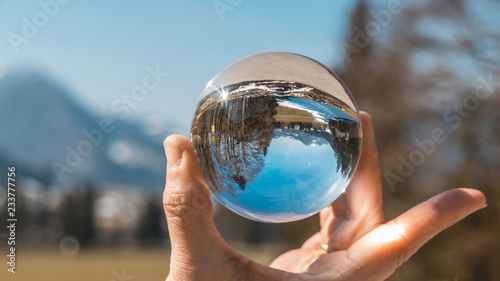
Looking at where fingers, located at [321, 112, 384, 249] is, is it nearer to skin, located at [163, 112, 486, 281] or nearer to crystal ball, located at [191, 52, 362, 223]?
skin, located at [163, 112, 486, 281]

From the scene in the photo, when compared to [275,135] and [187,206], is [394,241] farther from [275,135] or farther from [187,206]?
[187,206]

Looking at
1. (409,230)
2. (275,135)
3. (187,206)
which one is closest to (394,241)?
(409,230)

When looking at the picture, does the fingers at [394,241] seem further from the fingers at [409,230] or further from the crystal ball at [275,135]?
the crystal ball at [275,135]

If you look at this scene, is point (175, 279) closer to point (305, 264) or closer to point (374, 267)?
point (305, 264)

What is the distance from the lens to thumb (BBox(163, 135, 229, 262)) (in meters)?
2.17

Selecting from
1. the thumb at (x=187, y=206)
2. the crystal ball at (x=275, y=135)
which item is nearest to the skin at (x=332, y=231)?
the thumb at (x=187, y=206)

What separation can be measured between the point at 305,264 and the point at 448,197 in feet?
3.35

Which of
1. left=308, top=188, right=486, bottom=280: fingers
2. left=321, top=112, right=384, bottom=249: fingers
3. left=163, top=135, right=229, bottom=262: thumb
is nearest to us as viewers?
left=163, top=135, right=229, bottom=262: thumb

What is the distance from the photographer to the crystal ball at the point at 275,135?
2184 mm

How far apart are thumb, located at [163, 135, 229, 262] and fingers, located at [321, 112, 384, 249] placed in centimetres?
97

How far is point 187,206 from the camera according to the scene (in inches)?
85.0

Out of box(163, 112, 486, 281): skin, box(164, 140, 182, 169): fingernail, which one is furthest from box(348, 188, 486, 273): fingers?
box(164, 140, 182, 169): fingernail

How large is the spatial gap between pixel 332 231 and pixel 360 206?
260 millimetres

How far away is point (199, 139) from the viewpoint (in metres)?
2.36
